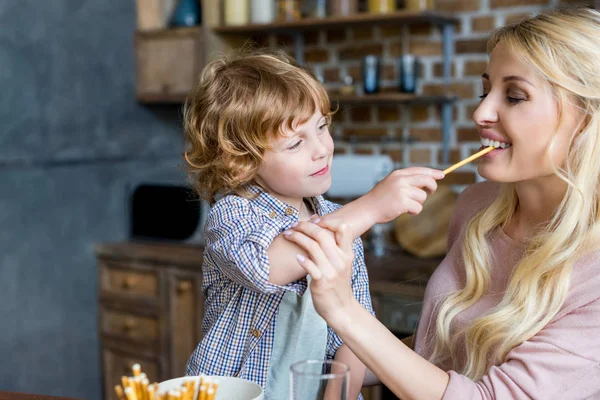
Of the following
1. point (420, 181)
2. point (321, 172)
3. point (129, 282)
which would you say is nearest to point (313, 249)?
point (420, 181)

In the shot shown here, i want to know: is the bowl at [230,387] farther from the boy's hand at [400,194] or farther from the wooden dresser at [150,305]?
the wooden dresser at [150,305]

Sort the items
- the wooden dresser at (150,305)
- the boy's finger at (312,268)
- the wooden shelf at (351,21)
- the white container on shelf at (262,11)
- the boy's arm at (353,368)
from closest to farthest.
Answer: the boy's finger at (312,268), the boy's arm at (353,368), the wooden shelf at (351,21), the wooden dresser at (150,305), the white container on shelf at (262,11)

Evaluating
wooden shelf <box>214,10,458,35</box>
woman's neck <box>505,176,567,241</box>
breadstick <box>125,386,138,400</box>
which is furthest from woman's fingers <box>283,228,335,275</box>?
wooden shelf <box>214,10,458,35</box>

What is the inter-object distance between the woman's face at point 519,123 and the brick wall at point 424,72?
1.54 meters

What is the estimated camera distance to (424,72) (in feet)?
10.3

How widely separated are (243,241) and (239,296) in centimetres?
23

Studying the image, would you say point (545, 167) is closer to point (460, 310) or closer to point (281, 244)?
point (460, 310)

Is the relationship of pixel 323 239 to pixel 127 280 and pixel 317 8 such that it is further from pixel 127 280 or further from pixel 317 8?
pixel 127 280

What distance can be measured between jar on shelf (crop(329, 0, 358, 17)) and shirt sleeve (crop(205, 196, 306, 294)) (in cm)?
174

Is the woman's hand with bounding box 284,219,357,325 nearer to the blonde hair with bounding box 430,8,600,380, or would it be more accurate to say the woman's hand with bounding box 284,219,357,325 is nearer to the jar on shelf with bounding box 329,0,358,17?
the blonde hair with bounding box 430,8,600,380

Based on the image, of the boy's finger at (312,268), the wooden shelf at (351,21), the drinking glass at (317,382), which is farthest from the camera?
Answer: the wooden shelf at (351,21)

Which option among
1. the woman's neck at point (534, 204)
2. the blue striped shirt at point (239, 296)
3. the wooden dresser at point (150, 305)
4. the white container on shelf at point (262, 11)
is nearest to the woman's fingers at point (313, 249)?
the blue striped shirt at point (239, 296)

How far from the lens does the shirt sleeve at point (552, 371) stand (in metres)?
1.31

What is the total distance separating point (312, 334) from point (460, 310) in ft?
0.95
